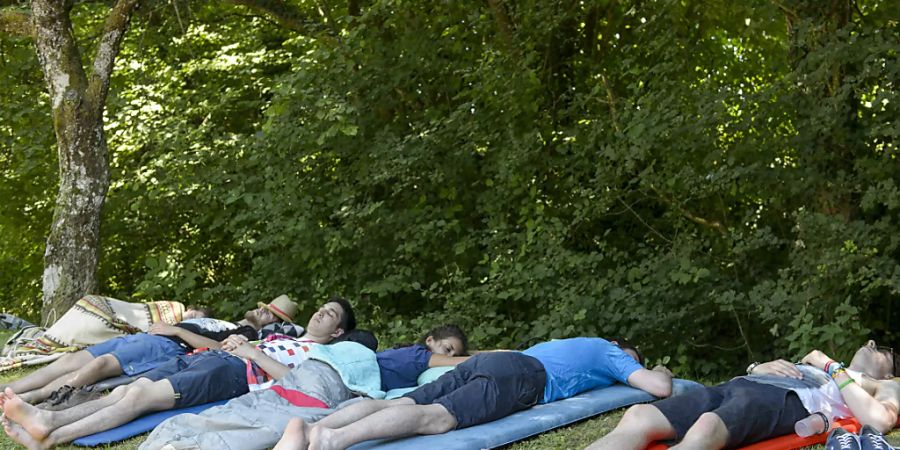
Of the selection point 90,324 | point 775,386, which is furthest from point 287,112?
point 775,386

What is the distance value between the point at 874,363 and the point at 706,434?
1263 millimetres

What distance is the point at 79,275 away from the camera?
845 cm

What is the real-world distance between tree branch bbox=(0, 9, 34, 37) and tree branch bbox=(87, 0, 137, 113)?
67cm

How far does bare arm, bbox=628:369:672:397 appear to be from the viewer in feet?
15.9

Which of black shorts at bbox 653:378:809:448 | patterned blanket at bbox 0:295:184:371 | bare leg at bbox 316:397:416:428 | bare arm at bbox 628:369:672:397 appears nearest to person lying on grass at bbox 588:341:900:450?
black shorts at bbox 653:378:809:448

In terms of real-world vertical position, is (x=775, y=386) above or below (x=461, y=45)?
below

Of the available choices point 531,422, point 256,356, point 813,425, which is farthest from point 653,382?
point 256,356

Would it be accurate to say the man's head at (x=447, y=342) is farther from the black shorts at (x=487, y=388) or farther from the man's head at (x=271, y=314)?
the man's head at (x=271, y=314)

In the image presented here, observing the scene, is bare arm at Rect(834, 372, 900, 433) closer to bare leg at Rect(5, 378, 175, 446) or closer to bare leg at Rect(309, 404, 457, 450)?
bare leg at Rect(309, 404, 457, 450)

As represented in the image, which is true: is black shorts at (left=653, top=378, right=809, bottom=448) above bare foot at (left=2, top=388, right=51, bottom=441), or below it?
below

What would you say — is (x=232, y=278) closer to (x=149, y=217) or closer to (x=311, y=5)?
(x=149, y=217)

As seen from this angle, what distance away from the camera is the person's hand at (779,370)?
4.41m

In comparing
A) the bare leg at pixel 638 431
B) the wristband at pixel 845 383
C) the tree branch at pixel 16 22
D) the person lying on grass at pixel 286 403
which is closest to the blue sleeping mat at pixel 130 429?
the person lying on grass at pixel 286 403

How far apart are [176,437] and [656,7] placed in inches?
252
